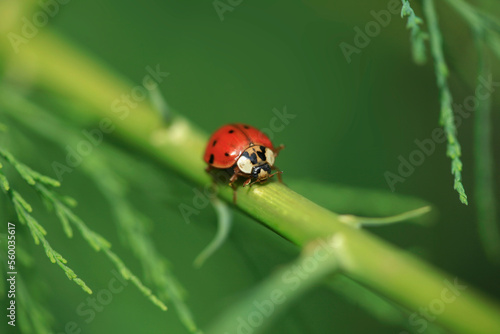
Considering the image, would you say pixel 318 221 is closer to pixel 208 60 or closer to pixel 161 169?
pixel 161 169

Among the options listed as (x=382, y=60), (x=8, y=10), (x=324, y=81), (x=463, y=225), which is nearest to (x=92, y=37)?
(x=8, y=10)

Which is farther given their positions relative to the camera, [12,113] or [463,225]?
[463,225]

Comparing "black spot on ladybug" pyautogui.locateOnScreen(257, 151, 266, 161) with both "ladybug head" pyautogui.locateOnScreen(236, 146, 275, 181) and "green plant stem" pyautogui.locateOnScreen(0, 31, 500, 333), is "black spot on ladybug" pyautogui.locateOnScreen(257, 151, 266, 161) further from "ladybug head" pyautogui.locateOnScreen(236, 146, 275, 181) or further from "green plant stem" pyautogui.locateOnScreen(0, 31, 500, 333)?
"green plant stem" pyautogui.locateOnScreen(0, 31, 500, 333)

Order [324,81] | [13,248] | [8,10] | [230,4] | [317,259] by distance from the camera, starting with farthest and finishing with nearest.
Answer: [324,81] < [230,4] < [8,10] < [13,248] < [317,259]

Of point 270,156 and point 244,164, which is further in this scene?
point 270,156

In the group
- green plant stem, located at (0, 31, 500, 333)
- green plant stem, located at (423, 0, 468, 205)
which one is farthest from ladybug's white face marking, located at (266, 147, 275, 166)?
green plant stem, located at (423, 0, 468, 205)

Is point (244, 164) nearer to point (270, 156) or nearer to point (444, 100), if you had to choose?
point (270, 156)

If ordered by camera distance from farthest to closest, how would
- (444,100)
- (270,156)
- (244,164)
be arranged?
1. (270,156)
2. (244,164)
3. (444,100)

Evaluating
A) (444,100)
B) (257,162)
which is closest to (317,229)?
(444,100)
